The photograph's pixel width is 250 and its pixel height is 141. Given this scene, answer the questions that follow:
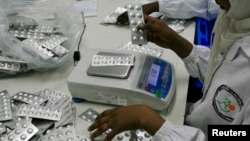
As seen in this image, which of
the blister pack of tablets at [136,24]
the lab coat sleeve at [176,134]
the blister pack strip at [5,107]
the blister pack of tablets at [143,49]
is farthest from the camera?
the blister pack of tablets at [143,49]

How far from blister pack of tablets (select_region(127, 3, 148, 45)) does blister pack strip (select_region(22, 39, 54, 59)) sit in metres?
0.30

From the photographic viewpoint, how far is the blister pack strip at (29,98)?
2.97 ft

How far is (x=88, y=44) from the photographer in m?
1.23

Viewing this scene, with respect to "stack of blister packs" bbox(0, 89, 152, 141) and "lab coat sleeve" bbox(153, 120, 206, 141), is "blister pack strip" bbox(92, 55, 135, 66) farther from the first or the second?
"lab coat sleeve" bbox(153, 120, 206, 141)

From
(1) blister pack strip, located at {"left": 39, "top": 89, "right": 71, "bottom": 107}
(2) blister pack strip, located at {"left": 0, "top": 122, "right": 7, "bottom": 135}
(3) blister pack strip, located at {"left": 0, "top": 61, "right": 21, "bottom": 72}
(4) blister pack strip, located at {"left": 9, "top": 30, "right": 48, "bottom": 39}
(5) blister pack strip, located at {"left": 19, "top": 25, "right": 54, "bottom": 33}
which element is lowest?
(2) blister pack strip, located at {"left": 0, "top": 122, "right": 7, "bottom": 135}

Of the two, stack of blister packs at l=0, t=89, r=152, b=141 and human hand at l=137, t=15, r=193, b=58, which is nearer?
stack of blister packs at l=0, t=89, r=152, b=141

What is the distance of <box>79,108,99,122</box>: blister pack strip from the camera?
0.88 metres

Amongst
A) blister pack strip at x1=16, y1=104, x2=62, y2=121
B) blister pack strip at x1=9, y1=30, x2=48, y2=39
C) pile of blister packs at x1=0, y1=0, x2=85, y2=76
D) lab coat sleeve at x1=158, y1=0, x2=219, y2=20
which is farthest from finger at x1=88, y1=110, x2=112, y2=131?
lab coat sleeve at x1=158, y1=0, x2=219, y2=20

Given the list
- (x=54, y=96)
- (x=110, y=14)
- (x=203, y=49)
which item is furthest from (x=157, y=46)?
(x=54, y=96)

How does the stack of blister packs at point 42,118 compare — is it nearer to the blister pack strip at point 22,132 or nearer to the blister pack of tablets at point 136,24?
the blister pack strip at point 22,132

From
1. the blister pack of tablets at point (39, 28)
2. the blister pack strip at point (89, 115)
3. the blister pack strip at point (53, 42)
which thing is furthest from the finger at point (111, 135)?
the blister pack of tablets at point (39, 28)

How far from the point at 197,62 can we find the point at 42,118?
1.78ft

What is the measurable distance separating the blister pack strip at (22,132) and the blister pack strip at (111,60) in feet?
0.86

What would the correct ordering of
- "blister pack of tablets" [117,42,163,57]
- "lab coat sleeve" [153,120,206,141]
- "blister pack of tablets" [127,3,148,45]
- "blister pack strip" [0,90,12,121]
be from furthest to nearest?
"blister pack of tablets" [117,42,163,57] < "blister pack of tablets" [127,3,148,45] < "blister pack strip" [0,90,12,121] < "lab coat sleeve" [153,120,206,141]
